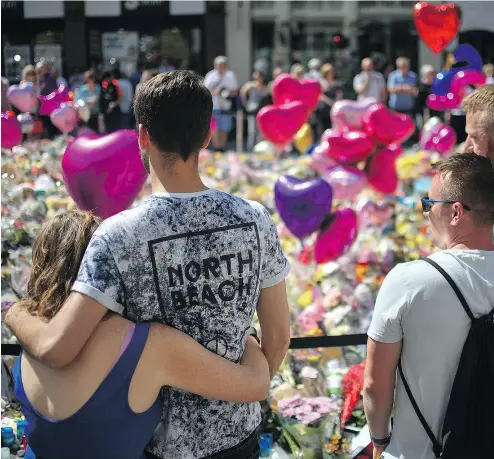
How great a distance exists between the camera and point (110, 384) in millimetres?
1346

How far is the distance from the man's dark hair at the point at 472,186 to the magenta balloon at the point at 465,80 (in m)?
4.45

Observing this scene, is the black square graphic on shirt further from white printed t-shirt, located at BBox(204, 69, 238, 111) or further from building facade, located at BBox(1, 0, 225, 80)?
building facade, located at BBox(1, 0, 225, 80)

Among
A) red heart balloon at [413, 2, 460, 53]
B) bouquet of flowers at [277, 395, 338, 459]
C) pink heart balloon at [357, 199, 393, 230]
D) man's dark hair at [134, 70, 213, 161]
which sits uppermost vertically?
red heart balloon at [413, 2, 460, 53]

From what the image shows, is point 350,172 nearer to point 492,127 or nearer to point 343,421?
point 343,421

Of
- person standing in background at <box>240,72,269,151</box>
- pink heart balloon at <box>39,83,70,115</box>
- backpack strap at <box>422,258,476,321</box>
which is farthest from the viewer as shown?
person standing in background at <box>240,72,269,151</box>

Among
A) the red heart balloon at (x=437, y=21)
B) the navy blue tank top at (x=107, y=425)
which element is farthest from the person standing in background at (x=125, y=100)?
the navy blue tank top at (x=107, y=425)

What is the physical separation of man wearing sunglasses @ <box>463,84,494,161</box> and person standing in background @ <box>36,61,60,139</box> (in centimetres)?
645

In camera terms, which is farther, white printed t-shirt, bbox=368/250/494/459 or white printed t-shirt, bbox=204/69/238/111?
white printed t-shirt, bbox=204/69/238/111

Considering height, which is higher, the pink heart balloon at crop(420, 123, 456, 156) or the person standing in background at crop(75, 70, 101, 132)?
the person standing in background at crop(75, 70, 101, 132)

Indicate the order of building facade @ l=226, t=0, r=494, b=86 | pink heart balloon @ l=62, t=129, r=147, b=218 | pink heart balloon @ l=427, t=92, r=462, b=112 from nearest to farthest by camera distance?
pink heart balloon @ l=62, t=129, r=147, b=218, pink heart balloon @ l=427, t=92, r=462, b=112, building facade @ l=226, t=0, r=494, b=86

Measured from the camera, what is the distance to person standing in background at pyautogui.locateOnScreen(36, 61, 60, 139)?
8016 mm

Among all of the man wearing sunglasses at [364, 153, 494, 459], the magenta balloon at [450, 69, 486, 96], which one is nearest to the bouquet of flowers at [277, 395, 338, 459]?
the man wearing sunglasses at [364, 153, 494, 459]

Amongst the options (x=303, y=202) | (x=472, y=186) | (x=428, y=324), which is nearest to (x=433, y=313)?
(x=428, y=324)

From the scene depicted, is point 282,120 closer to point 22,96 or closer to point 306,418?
point 22,96
